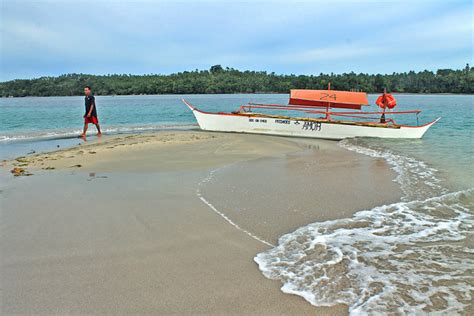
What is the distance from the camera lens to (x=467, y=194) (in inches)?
254

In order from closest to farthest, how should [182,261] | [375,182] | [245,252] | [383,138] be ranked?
[182,261], [245,252], [375,182], [383,138]

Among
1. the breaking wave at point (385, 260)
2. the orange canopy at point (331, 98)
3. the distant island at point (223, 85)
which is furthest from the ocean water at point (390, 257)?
the distant island at point (223, 85)

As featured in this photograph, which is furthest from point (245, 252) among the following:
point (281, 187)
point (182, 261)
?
point (281, 187)

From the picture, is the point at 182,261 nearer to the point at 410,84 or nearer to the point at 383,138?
the point at 383,138

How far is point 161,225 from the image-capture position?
4727 millimetres

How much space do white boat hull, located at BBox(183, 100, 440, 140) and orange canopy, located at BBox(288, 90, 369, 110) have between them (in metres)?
1.29

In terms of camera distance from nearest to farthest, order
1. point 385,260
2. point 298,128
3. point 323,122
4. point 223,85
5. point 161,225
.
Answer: point 385,260, point 161,225, point 323,122, point 298,128, point 223,85

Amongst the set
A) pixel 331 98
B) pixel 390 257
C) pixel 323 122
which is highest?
pixel 331 98

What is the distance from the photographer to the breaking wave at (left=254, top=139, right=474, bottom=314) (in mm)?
3006

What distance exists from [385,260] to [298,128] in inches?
541

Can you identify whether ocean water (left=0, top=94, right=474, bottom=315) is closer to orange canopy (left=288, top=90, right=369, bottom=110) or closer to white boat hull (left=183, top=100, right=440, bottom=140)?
white boat hull (left=183, top=100, right=440, bottom=140)

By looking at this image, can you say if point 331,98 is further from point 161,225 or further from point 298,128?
point 161,225

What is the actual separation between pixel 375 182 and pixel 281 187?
209 cm

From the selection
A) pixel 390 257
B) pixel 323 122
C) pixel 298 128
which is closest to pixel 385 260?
pixel 390 257
